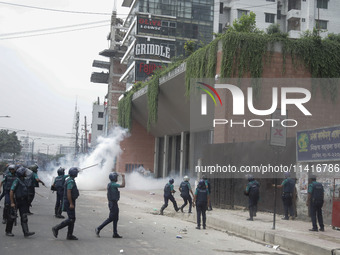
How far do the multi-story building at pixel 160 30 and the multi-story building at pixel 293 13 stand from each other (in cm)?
518

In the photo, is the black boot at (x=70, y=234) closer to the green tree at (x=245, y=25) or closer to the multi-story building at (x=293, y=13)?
the green tree at (x=245, y=25)

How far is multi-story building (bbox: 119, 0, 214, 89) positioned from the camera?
182ft

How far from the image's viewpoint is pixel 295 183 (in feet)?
49.7

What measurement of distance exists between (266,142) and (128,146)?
1283 inches

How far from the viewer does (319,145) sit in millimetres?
13773

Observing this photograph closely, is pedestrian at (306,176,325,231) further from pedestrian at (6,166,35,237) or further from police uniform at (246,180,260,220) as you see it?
pedestrian at (6,166,35,237)

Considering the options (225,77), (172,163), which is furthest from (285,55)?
(172,163)

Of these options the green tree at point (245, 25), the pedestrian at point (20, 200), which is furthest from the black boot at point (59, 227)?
the green tree at point (245, 25)

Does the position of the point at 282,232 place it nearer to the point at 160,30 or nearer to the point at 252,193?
the point at 252,193

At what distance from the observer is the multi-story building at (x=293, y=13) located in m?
54.5

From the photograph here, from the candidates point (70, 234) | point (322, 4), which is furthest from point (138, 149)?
point (70, 234)

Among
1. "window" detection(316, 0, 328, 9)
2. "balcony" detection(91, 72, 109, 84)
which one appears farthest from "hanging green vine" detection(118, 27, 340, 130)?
"balcony" detection(91, 72, 109, 84)

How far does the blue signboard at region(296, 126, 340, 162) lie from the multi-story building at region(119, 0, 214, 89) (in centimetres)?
4056

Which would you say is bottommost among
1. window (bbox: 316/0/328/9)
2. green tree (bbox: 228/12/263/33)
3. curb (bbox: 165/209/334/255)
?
curb (bbox: 165/209/334/255)
